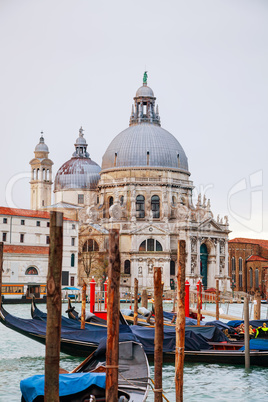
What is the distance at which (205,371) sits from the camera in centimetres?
1758

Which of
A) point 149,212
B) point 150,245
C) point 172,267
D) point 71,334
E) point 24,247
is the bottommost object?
point 71,334

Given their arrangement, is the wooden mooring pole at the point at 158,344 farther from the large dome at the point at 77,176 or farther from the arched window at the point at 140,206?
the large dome at the point at 77,176

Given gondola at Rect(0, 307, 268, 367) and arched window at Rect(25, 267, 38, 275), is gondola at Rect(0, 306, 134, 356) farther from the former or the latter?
arched window at Rect(25, 267, 38, 275)

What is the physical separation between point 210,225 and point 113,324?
165ft

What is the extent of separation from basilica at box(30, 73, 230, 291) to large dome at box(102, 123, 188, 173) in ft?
0.25

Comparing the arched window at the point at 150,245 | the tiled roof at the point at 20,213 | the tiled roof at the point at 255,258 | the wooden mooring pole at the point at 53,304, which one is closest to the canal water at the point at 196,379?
the wooden mooring pole at the point at 53,304

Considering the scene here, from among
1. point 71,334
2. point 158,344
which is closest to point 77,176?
point 71,334

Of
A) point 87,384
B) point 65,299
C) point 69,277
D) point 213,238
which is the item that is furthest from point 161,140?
point 87,384

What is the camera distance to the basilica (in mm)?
57844

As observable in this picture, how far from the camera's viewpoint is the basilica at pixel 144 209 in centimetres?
5784

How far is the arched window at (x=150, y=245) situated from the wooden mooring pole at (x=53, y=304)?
48.7 m

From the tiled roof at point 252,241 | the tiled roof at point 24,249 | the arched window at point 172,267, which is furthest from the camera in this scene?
the tiled roof at point 252,241

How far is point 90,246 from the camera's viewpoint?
59219 mm

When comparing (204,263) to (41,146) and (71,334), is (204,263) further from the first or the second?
(71,334)
